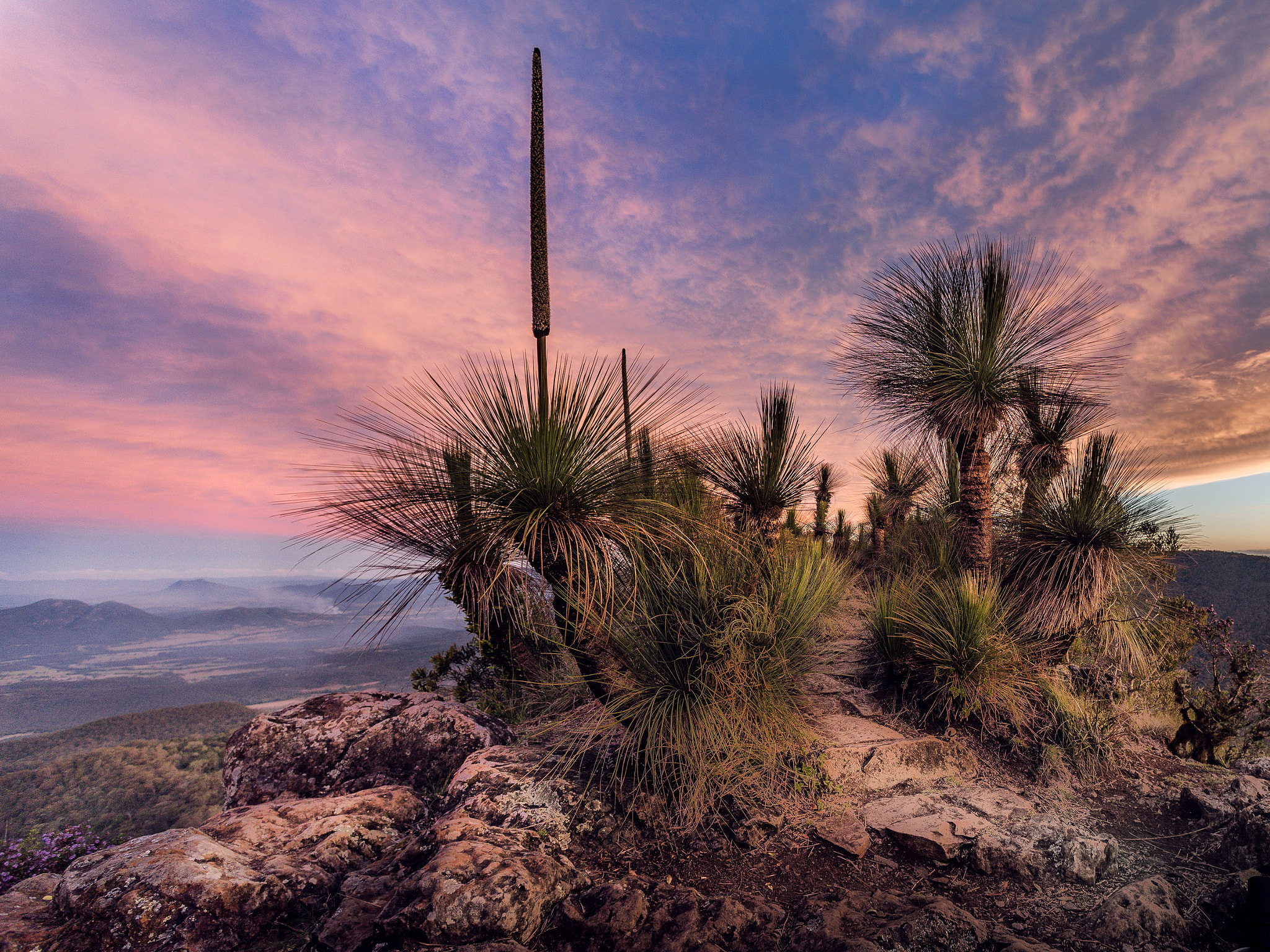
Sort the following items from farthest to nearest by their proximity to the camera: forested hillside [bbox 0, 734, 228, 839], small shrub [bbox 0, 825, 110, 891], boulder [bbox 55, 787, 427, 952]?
1. forested hillside [bbox 0, 734, 228, 839]
2. small shrub [bbox 0, 825, 110, 891]
3. boulder [bbox 55, 787, 427, 952]

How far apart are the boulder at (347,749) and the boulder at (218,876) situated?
2.84 ft

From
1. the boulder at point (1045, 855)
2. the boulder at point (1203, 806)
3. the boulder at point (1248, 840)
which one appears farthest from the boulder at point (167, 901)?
the boulder at point (1203, 806)

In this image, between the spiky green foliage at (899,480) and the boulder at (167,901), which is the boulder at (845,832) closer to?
the boulder at (167,901)

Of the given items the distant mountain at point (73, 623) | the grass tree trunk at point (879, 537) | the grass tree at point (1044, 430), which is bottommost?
the distant mountain at point (73, 623)

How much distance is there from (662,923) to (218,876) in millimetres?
2701

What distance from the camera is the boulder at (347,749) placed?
518 cm

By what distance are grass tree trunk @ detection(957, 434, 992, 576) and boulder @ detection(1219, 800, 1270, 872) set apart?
3743 millimetres

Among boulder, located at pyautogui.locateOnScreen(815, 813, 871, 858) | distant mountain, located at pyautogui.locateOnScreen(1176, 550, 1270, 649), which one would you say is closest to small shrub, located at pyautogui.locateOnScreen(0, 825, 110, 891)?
boulder, located at pyautogui.locateOnScreen(815, 813, 871, 858)

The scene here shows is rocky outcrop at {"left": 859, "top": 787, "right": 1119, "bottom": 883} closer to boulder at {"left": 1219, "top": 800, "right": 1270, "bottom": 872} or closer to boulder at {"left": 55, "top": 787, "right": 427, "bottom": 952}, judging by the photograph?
boulder at {"left": 1219, "top": 800, "right": 1270, "bottom": 872}

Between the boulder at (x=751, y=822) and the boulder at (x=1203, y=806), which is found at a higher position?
the boulder at (x=751, y=822)

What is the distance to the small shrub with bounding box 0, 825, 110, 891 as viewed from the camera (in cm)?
543

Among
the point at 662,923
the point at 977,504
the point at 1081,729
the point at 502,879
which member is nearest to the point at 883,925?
the point at 662,923

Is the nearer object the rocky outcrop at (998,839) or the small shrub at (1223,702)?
the rocky outcrop at (998,839)

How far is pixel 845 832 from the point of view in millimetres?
4211
